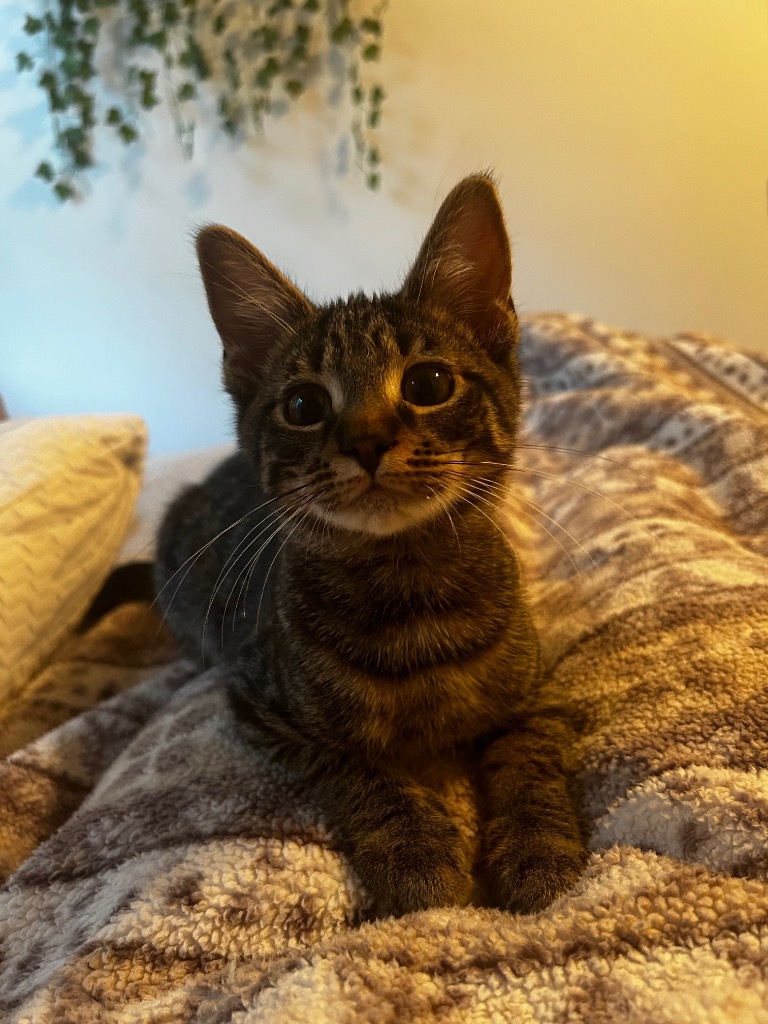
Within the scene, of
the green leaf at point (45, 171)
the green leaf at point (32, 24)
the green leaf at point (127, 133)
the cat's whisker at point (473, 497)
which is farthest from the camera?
the green leaf at point (45, 171)

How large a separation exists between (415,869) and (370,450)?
42cm

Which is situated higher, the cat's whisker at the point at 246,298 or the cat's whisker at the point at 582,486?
the cat's whisker at the point at 246,298

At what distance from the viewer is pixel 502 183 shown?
7.70 feet

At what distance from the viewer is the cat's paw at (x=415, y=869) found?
658 mm

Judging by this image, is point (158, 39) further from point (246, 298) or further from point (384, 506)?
point (384, 506)

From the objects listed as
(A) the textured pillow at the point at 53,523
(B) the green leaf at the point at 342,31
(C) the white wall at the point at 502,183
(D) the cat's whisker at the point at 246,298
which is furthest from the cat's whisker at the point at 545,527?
(B) the green leaf at the point at 342,31

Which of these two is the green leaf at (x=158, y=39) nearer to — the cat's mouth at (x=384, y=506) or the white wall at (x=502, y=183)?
the white wall at (x=502, y=183)

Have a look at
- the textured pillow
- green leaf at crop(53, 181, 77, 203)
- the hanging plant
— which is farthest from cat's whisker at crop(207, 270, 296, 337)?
green leaf at crop(53, 181, 77, 203)

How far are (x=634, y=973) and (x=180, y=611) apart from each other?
104cm

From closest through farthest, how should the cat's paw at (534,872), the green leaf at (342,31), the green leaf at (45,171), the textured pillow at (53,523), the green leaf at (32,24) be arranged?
1. the cat's paw at (534,872)
2. the textured pillow at (53,523)
3. the green leaf at (342,31)
4. the green leaf at (32,24)
5. the green leaf at (45,171)

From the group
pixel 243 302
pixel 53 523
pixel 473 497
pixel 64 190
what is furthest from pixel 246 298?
pixel 64 190

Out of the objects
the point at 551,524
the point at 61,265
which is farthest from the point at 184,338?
the point at 551,524

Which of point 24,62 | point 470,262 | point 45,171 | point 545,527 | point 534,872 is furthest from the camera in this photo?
point 45,171

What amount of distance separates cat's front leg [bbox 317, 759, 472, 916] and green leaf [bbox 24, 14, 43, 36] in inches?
111
